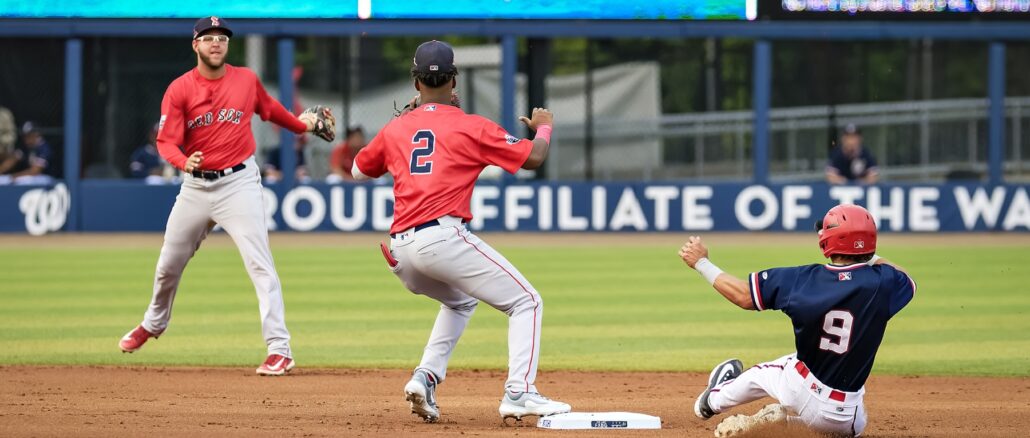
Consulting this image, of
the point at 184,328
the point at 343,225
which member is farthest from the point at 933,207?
the point at 184,328

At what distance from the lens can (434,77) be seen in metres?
6.58

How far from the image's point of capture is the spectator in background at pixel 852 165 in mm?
21625

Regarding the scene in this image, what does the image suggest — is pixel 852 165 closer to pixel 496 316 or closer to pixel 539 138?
pixel 496 316

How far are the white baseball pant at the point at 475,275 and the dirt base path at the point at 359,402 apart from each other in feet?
1.12

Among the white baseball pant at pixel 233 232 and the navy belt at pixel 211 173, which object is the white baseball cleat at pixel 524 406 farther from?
the navy belt at pixel 211 173

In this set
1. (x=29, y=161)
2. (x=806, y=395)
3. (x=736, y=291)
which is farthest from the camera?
(x=29, y=161)

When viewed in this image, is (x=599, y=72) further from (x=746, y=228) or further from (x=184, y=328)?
(x=184, y=328)

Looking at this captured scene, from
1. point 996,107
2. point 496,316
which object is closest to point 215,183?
point 496,316

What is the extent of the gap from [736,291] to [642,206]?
1586 cm

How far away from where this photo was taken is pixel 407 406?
24.3 ft

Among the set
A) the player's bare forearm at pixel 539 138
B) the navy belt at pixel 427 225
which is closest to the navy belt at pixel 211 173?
the navy belt at pixel 427 225

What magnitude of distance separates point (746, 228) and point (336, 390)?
14.4m

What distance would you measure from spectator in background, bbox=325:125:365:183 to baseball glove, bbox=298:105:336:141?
1300 cm

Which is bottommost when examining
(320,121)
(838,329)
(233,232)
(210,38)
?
(838,329)
